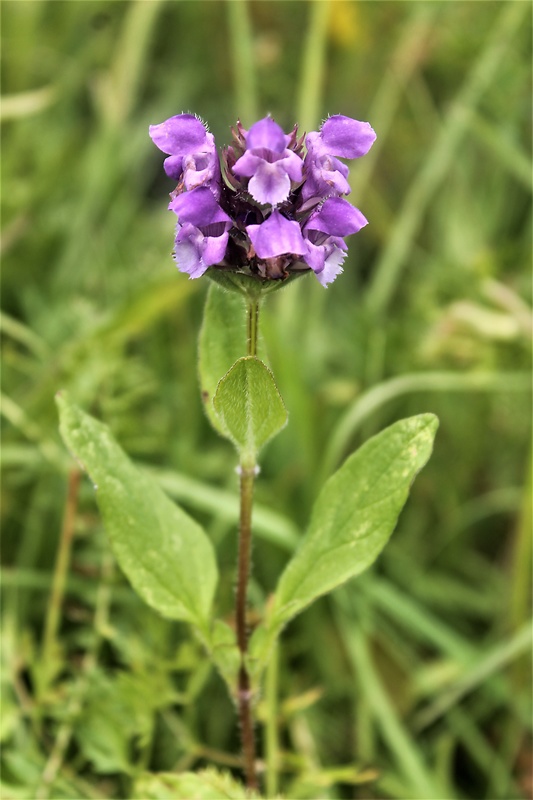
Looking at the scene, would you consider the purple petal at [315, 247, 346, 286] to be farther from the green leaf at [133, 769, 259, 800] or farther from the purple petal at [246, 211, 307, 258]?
the green leaf at [133, 769, 259, 800]

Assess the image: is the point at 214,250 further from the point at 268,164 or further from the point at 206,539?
the point at 206,539

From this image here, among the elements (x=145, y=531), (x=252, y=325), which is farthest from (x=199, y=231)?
(x=145, y=531)

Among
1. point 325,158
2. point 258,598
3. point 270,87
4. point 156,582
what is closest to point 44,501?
point 258,598

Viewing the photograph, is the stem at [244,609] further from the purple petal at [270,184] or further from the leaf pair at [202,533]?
the purple petal at [270,184]

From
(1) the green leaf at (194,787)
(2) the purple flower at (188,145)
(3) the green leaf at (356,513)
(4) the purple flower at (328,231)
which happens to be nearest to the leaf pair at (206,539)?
(3) the green leaf at (356,513)

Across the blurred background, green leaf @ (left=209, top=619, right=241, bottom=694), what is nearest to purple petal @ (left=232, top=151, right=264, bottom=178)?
green leaf @ (left=209, top=619, right=241, bottom=694)

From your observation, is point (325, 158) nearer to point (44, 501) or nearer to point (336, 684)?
point (44, 501)
